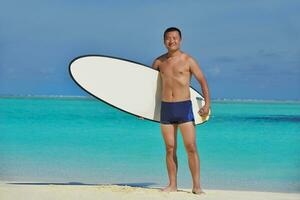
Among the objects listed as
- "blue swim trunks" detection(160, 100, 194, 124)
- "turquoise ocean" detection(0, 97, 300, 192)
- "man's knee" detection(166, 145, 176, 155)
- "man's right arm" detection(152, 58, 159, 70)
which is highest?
"man's right arm" detection(152, 58, 159, 70)

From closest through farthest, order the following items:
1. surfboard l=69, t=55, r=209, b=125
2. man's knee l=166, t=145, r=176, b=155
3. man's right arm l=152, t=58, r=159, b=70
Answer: man's knee l=166, t=145, r=176, b=155, man's right arm l=152, t=58, r=159, b=70, surfboard l=69, t=55, r=209, b=125

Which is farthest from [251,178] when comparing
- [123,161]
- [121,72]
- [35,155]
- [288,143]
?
[288,143]

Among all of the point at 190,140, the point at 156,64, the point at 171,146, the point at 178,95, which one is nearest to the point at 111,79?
the point at 156,64

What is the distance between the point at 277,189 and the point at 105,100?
3.04m

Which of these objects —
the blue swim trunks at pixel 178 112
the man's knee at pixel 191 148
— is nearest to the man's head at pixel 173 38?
the blue swim trunks at pixel 178 112

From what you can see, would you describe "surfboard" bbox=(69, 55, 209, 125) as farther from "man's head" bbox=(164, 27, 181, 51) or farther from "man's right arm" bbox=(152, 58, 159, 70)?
"man's head" bbox=(164, 27, 181, 51)

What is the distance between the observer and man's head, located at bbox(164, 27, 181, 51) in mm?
5633

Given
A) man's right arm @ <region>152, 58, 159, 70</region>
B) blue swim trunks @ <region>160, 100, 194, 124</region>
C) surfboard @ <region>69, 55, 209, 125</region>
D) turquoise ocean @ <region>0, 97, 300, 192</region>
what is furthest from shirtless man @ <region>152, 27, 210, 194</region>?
turquoise ocean @ <region>0, 97, 300, 192</region>

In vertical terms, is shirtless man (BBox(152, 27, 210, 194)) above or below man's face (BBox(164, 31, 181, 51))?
below

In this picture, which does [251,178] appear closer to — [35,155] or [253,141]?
[35,155]

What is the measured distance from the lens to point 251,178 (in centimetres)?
905

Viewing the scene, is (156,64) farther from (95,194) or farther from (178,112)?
(95,194)

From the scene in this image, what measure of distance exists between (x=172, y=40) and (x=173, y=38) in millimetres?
21

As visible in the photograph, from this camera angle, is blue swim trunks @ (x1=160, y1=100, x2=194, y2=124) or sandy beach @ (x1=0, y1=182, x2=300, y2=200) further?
blue swim trunks @ (x1=160, y1=100, x2=194, y2=124)
